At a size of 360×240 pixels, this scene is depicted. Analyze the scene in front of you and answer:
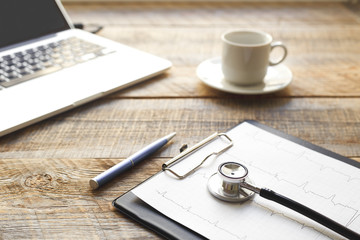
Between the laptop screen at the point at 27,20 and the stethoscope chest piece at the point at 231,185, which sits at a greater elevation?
the laptop screen at the point at 27,20

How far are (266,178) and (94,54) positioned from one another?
0.54m

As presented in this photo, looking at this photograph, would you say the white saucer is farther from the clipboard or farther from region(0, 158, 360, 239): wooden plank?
the clipboard

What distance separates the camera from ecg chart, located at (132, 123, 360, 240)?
0.46 metres

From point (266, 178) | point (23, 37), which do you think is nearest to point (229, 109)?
point (266, 178)

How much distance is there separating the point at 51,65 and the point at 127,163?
1.25 feet

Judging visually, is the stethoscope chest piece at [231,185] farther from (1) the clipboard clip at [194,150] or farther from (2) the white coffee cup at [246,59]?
(2) the white coffee cup at [246,59]

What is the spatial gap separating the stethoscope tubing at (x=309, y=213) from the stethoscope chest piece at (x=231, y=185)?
0.03 m

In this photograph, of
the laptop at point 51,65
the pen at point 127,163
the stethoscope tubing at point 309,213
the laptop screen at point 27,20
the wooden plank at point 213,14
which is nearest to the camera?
the stethoscope tubing at point 309,213

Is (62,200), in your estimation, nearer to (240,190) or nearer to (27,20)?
(240,190)

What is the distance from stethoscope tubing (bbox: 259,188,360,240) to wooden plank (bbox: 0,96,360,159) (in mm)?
195

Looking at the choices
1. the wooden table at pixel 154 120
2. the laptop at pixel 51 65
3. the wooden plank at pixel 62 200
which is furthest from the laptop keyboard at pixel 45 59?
the wooden plank at pixel 62 200

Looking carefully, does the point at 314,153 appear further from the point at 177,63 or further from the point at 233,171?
the point at 177,63

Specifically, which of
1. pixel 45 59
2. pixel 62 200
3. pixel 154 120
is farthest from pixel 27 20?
pixel 62 200

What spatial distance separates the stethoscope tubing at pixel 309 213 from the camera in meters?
0.43
